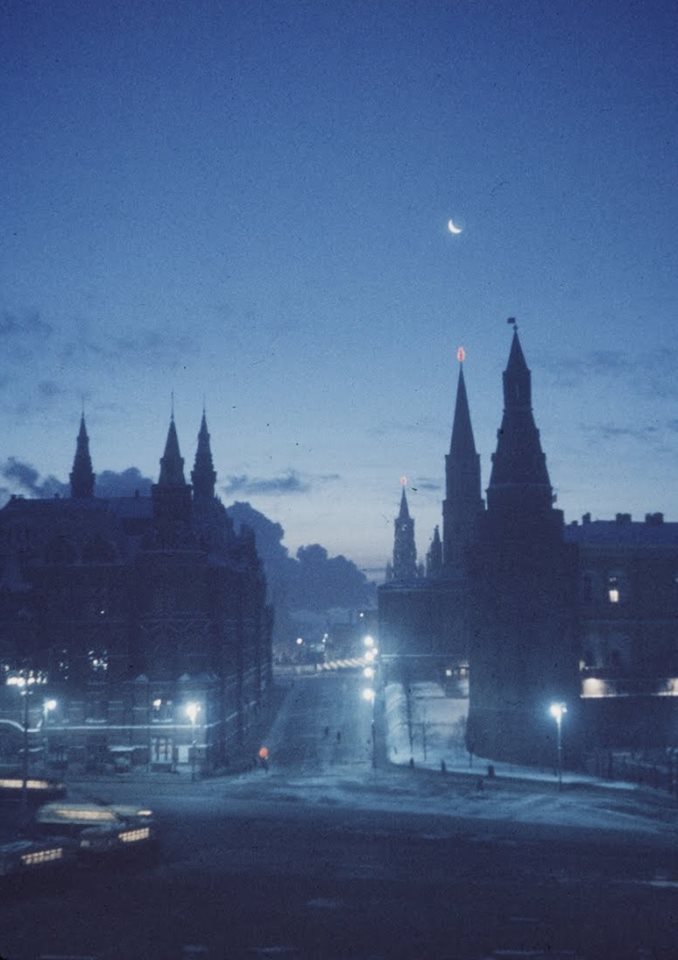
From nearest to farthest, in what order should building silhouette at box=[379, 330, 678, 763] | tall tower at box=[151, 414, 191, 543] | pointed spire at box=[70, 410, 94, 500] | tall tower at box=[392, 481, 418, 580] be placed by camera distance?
building silhouette at box=[379, 330, 678, 763] < tall tower at box=[151, 414, 191, 543] < pointed spire at box=[70, 410, 94, 500] < tall tower at box=[392, 481, 418, 580]

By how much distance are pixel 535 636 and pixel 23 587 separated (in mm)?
35316

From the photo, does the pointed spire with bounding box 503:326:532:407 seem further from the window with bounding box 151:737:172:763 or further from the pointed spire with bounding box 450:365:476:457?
the pointed spire with bounding box 450:365:476:457

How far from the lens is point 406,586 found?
351 ft

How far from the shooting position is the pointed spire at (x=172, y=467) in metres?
68.0

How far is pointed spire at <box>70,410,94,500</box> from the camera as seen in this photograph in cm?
8906

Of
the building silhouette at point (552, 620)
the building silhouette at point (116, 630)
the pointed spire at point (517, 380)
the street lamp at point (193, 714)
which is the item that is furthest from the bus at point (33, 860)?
the pointed spire at point (517, 380)

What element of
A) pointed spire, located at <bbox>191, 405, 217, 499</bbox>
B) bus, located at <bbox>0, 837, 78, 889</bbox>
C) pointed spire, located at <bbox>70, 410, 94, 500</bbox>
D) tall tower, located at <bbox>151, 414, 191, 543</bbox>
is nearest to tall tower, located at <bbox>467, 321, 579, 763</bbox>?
tall tower, located at <bbox>151, 414, 191, 543</bbox>

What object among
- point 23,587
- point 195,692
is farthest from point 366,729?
point 23,587

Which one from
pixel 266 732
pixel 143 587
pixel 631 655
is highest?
pixel 143 587

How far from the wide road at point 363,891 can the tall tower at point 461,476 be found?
69469mm

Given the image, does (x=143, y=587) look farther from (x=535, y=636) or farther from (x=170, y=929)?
(x=170, y=929)

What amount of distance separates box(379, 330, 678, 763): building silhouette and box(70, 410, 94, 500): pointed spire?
41362 millimetres

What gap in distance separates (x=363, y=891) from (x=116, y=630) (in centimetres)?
3911

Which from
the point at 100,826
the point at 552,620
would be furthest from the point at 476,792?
the point at 100,826
